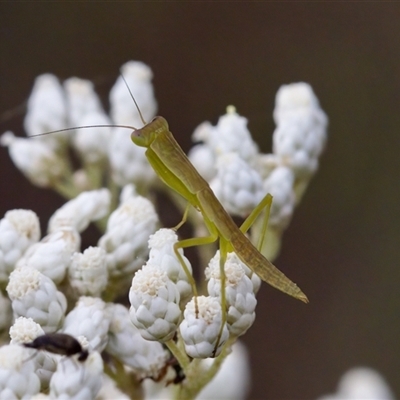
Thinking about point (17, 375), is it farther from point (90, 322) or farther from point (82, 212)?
point (82, 212)

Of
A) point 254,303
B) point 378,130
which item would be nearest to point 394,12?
point 378,130

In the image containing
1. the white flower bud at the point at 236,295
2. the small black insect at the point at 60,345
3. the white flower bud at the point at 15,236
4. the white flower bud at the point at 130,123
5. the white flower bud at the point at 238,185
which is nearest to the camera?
the small black insect at the point at 60,345

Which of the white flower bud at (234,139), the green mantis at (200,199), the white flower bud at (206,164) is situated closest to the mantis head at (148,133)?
the green mantis at (200,199)

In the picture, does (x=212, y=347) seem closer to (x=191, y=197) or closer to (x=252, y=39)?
(x=191, y=197)

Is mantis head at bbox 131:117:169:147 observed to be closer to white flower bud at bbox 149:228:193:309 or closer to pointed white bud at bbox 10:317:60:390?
white flower bud at bbox 149:228:193:309

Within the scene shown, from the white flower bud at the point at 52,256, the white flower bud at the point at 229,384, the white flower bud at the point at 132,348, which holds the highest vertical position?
the white flower bud at the point at 52,256

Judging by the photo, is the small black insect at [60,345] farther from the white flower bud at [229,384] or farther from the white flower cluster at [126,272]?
the white flower bud at [229,384]
